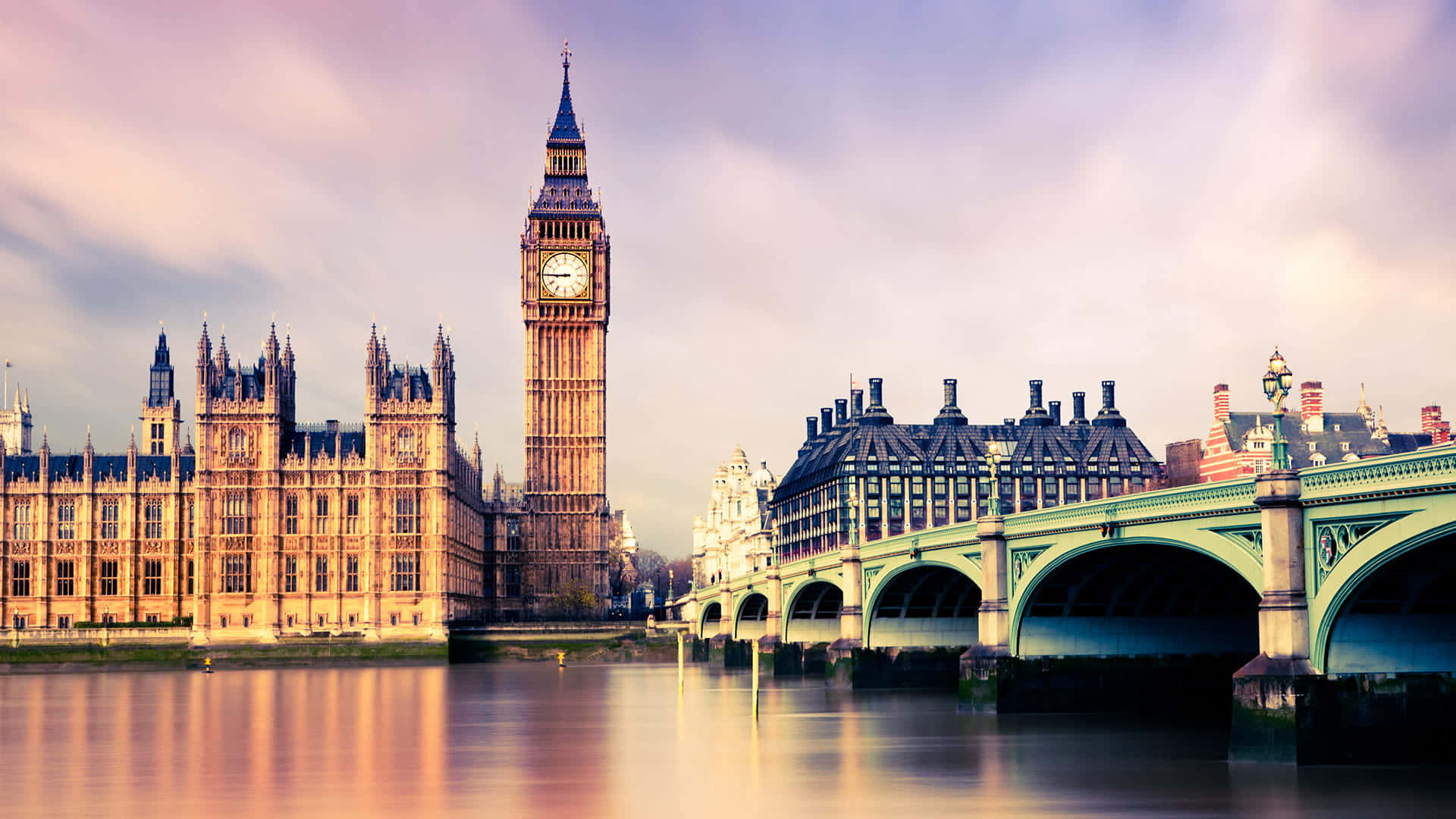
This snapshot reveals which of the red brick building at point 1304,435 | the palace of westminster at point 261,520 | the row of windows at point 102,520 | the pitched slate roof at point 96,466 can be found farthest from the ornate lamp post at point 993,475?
the row of windows at point 102,520

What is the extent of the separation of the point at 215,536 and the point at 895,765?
330 ft

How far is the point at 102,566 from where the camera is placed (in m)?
136

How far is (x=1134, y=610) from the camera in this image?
55.1 m

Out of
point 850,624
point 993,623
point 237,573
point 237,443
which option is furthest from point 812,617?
point 237,443

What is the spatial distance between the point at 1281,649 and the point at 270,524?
106 meters

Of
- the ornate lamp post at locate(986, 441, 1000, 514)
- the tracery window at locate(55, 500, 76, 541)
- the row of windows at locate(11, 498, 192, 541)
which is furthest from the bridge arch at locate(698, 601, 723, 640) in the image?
the ornate lamp post at locate(986, 441, 1000, 514)

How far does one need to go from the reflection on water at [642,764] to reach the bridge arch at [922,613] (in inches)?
159

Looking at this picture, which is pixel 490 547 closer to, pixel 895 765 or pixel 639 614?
pixel 639 614

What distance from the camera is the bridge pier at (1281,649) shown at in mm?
35469

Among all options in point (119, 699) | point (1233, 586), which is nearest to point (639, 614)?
point (119, 699)

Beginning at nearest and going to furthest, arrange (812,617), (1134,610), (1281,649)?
(1281,649)
(1134,610)
(812,617)

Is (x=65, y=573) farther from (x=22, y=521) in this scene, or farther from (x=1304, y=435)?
(x=1304, y=435)

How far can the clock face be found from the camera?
6206 inches

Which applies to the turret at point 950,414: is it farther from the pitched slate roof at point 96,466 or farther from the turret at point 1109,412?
the pitched slate roof at point 96,466
